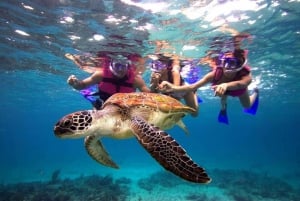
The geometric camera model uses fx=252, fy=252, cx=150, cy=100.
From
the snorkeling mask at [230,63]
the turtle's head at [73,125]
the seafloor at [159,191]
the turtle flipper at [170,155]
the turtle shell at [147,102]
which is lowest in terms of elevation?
the seafloor at [159,191]

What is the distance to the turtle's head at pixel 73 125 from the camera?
408cm

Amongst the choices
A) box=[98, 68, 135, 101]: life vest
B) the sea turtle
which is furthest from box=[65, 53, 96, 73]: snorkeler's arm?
the sea turtle

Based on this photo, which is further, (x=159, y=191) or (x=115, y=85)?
(x=159, y=191)

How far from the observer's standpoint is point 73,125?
4148 mm

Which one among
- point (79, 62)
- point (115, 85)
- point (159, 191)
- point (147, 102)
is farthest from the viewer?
point (159, 191)

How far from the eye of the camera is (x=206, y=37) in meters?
11.6

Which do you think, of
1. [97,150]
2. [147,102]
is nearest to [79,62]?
[97,150]

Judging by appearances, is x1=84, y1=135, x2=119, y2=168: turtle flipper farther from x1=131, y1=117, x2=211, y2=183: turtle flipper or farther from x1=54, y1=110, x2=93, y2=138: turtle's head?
x1=131, y1=117, x2=211, y2=183: turtle flipper

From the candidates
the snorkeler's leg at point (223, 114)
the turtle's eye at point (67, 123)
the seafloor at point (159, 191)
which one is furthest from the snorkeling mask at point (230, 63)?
the seafloor at point (159, 191)

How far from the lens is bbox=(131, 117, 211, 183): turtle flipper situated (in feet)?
10.8

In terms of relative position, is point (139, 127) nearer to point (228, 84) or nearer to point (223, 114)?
point (228, 84)

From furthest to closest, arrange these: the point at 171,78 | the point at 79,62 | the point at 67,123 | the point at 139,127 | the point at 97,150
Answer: the point at 79,62, the point at 171,78, the point at 97,150, the point at 139,127, the point at 67,123

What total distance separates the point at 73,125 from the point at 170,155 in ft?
5.59

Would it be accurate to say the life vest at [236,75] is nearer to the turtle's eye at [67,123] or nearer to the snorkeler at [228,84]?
the snorkeler at [228,84]
